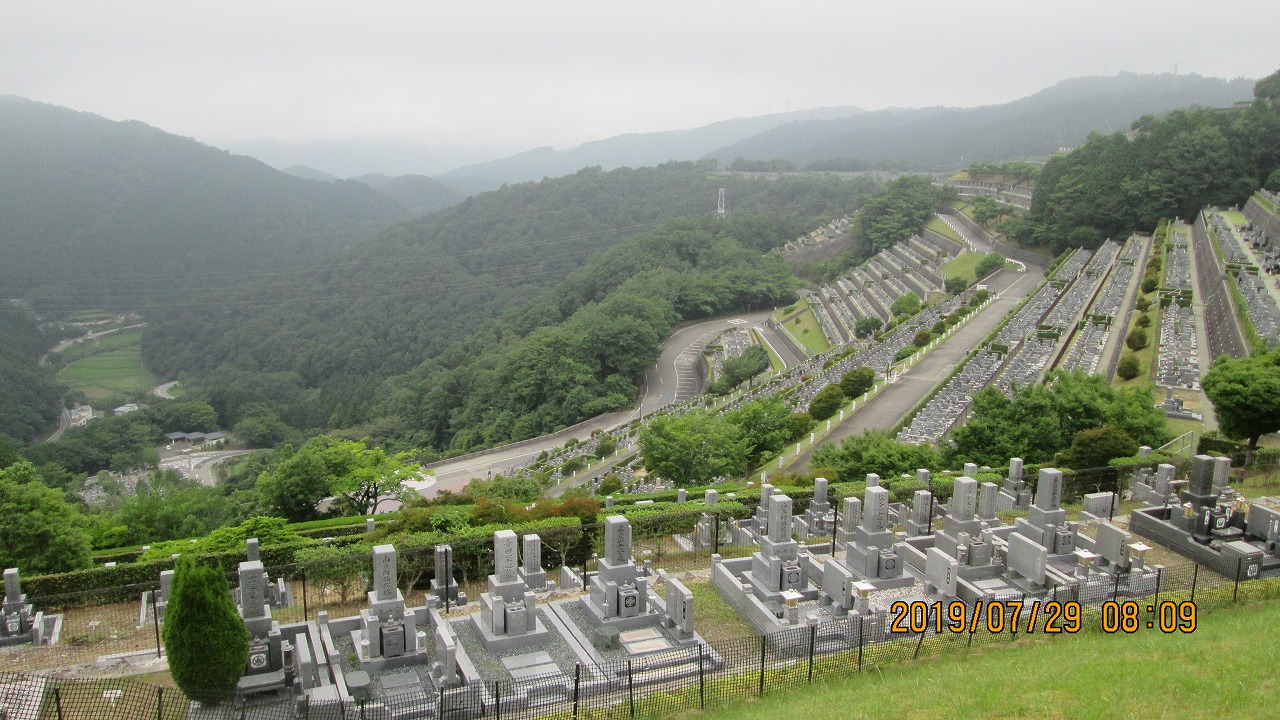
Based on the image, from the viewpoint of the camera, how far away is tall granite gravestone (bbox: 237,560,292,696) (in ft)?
37.3

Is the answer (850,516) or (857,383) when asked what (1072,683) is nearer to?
(850,516)

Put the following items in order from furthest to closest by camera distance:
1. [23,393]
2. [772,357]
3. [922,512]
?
[23,393] → [772,357] → [922,512]

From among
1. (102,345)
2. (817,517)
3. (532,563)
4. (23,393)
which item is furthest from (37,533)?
(102,345)

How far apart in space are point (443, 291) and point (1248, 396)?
93128 mm

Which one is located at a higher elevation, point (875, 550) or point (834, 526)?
point (875, 550)

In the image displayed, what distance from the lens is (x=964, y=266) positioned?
6100cm

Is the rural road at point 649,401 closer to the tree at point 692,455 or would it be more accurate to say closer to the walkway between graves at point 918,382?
the tree at point 692,455

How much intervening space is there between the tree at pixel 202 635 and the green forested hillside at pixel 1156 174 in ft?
195

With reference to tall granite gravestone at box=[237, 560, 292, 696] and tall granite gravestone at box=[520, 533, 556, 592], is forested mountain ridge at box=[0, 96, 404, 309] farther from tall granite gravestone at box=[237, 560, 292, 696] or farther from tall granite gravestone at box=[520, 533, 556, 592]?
tall granite gravestone at box=[237, 560, 292, 696]

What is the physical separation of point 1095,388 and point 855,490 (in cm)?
934

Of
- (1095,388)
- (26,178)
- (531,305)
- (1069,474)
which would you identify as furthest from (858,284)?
(26,178)

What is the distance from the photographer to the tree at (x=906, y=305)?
5259cm

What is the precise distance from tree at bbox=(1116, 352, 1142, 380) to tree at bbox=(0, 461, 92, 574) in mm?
31544

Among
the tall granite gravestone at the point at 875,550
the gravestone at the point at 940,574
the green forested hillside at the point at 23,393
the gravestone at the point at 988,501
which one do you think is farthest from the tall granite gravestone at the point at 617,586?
the green forested hillside at the point at 23,393
